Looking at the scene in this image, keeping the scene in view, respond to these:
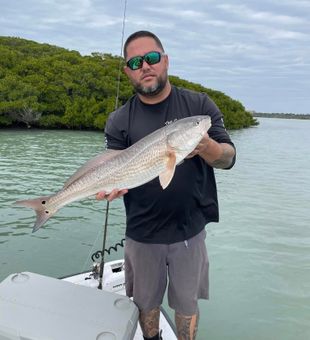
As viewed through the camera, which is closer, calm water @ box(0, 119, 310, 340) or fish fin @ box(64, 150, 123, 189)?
fish fin @ box(64, 150, 123, 189)

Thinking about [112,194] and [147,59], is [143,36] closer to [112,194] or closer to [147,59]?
[147,59]

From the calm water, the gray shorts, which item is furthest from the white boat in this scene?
the calm water

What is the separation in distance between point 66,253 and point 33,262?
713mm

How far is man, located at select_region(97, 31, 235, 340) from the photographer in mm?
3258

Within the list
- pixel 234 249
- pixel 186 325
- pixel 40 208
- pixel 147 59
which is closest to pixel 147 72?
pixel 147 59

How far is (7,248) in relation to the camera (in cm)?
782

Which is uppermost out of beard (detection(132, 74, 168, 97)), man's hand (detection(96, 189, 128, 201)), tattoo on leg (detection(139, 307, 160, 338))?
beard (detection(132, 74, 168, 97))

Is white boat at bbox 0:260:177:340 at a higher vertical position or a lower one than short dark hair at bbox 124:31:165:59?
lower

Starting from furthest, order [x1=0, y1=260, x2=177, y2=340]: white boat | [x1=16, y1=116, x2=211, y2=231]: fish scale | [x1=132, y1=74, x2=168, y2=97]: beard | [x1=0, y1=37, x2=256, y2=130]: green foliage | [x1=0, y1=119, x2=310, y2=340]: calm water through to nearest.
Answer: [x1=0, y1=37, x2=256, y2=130]: green foliage
[x1=0, y1=119, x2=310, y2=340]: calm water
[x1=132, y1=74, x2=168, y2=97]: beard
[x1=16, y1=116, x2=211, y2=231]: fish scale
[x1=0, y1=260, x2=177, y2=340]: white boat

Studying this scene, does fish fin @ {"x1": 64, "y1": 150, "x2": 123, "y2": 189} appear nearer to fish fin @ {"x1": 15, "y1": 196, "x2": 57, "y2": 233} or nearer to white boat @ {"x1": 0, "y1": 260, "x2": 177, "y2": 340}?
fish fin @ {"x1": 15, "y1": 196, "x2": 57, "y2": 233}

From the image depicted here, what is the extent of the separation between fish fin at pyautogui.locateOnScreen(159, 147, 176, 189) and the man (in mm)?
241

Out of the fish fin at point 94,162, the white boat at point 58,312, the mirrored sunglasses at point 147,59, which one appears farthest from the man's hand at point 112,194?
the mirrored sunglasses at point 147,59

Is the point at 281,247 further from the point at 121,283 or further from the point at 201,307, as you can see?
the point at 121,283

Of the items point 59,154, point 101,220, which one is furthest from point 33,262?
point 59,154
